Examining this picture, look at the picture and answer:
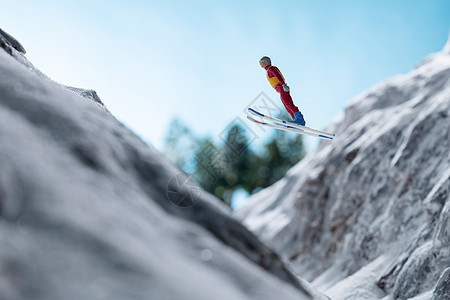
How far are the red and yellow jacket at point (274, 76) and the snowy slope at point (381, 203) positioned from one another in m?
4.58

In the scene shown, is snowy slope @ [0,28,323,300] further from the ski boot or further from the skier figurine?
the ski boot

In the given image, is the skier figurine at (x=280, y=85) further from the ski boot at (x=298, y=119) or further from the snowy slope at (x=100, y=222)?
the snowy slope at (x=100, y=222)

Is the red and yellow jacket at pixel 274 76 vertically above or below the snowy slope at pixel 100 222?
above

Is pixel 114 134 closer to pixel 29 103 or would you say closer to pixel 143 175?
pixel 143 175

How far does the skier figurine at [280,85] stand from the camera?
11.3 meters

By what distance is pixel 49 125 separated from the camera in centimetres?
366

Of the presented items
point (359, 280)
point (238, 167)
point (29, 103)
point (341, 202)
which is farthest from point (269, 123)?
point (238, 167)

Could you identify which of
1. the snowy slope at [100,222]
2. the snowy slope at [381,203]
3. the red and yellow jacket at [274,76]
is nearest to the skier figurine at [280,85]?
the red and yellow jacket at [274,76]

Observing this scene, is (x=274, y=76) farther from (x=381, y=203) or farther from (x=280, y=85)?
(x=381, y=203)

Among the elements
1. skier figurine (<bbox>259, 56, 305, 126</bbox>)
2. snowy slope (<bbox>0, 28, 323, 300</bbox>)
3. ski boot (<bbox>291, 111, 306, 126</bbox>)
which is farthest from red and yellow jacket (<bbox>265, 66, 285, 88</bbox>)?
snowy slope (<bbox>0, 28, 323, 300</bbox>)

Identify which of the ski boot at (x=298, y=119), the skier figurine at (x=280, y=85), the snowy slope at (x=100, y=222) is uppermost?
the skier figurine at (x=280, y=85)

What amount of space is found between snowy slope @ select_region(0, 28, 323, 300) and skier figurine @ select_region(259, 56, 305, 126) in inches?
286

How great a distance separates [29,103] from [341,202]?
51.0 feet

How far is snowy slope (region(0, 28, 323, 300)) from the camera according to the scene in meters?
2.68
